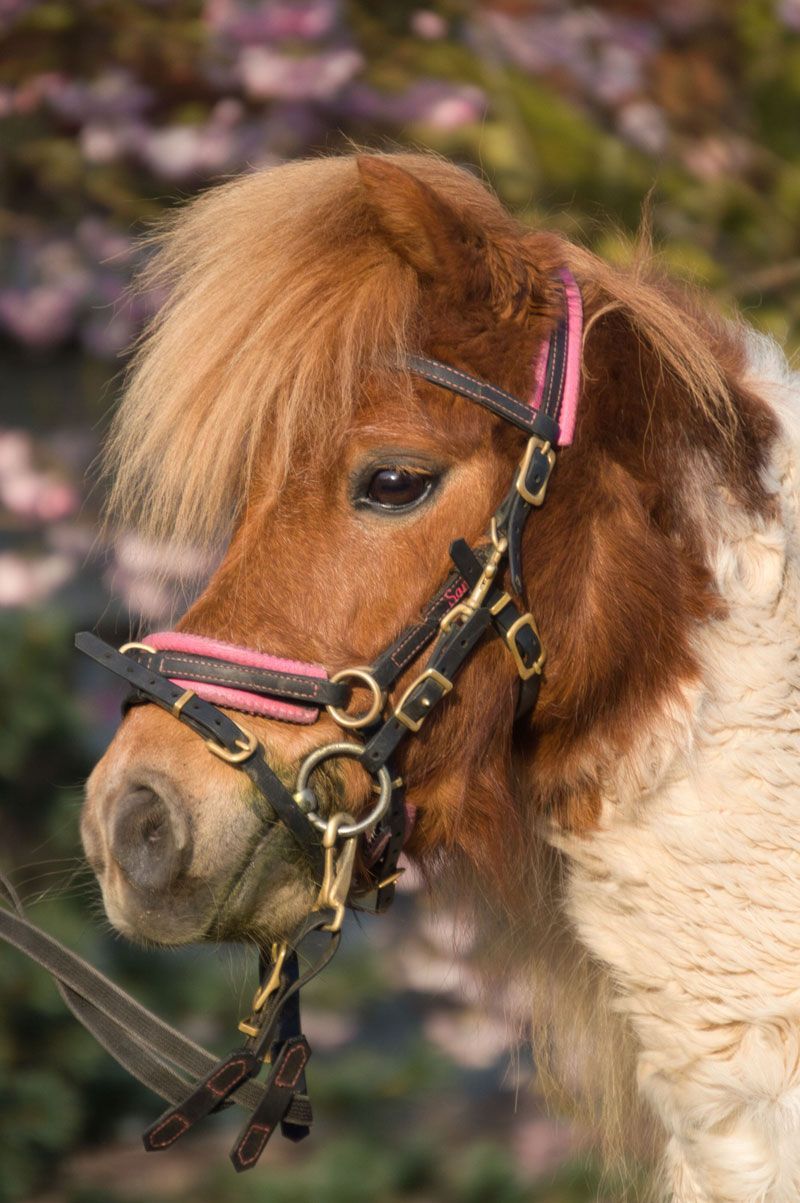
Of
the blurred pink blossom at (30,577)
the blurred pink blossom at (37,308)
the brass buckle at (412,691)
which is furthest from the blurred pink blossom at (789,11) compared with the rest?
the brass buckle at (412,691)

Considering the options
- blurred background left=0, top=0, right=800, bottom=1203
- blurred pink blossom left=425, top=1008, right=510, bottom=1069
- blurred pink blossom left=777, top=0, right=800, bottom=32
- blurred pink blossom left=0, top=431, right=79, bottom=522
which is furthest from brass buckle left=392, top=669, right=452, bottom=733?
blurred pink blossom left=777, top=0, right=800, bottom=32

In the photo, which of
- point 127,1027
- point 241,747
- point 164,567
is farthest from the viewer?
point 164,567

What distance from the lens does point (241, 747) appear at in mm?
1422

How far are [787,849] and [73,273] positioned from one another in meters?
2.85

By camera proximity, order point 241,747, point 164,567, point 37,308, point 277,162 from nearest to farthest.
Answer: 1. point 241,747
2. point 164,567
3. point 277,162
4. point 37,308

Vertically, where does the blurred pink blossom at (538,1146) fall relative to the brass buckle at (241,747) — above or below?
below

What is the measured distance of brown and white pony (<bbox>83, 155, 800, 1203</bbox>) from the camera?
1.48 m

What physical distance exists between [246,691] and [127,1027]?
1.85 ft

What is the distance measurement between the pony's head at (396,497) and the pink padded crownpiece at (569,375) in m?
0.02

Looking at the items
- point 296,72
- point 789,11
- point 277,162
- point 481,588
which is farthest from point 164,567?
point 789,11

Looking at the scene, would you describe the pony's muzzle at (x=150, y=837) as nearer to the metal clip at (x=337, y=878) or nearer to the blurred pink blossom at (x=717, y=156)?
the metal clip at (x=337, y=878)

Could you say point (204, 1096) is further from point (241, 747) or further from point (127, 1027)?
point (241, 747)

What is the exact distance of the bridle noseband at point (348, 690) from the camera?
1443mm

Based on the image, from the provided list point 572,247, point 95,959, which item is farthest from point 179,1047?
point 95,959
